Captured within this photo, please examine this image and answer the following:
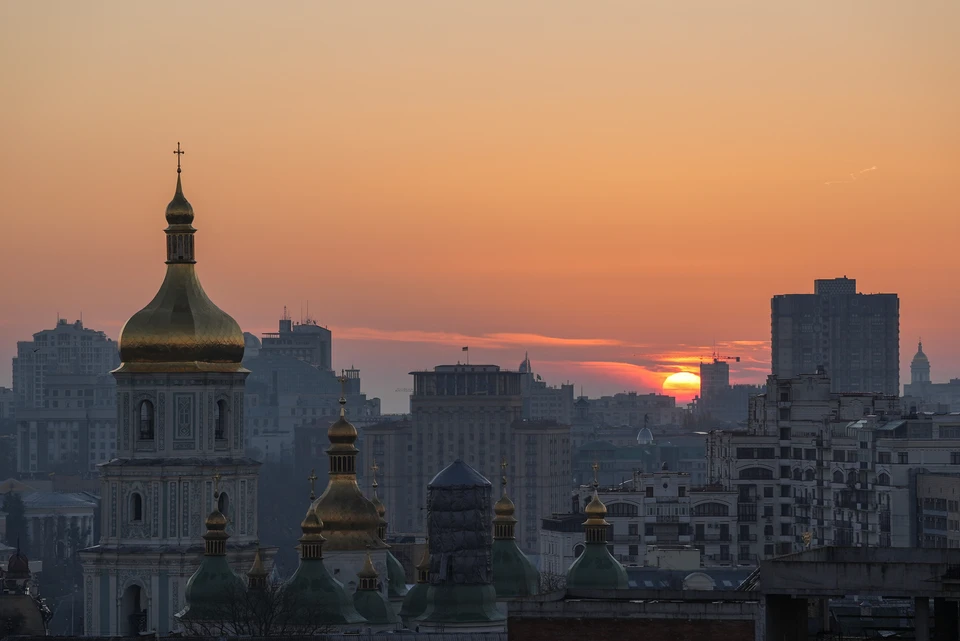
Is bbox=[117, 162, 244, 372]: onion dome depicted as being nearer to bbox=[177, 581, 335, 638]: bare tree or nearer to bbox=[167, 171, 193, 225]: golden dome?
bbox=[167, 171, 193, 225]: golden dome

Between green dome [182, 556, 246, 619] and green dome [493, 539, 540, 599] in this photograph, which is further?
green dome [493, 539, 540, 599]

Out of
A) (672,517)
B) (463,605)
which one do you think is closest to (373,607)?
(463,605)

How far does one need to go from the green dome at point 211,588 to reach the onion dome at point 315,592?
2.23 m

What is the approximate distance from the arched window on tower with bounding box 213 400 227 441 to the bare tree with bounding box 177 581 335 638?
10.0 m

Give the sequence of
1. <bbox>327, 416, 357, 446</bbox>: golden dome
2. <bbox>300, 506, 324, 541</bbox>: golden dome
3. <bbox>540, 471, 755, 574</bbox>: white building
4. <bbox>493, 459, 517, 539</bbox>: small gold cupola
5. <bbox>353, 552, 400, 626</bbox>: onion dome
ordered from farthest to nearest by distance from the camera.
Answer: <bbox>540, 471, 755, 574</bbox>: white building < <bbox>327, 416, 357, 446</bbox>: golden dome < <bbox>493, 459, 517, 539</bbox>: small gold cupola < <bbox>300, 506, 324, 541</bbox>: golden dome < <bbox>353, 552, 400, 626</bbox>: onion dome

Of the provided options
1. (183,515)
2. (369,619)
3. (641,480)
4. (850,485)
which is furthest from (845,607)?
(641,480)

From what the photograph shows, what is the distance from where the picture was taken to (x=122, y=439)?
91625 millimetres

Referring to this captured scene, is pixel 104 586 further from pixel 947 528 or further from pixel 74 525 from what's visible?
pixel 74 525

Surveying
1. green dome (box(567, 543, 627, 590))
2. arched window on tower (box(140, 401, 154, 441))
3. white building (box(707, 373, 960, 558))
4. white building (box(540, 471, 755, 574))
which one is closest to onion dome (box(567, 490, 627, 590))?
green dome (box(567, 543, 627, 590))

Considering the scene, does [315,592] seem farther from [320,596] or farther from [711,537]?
[711,537]

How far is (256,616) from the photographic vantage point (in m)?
76.7

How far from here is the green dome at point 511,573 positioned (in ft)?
264

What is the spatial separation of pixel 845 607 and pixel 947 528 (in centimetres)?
4846

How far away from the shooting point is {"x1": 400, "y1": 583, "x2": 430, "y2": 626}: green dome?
79.8 m
